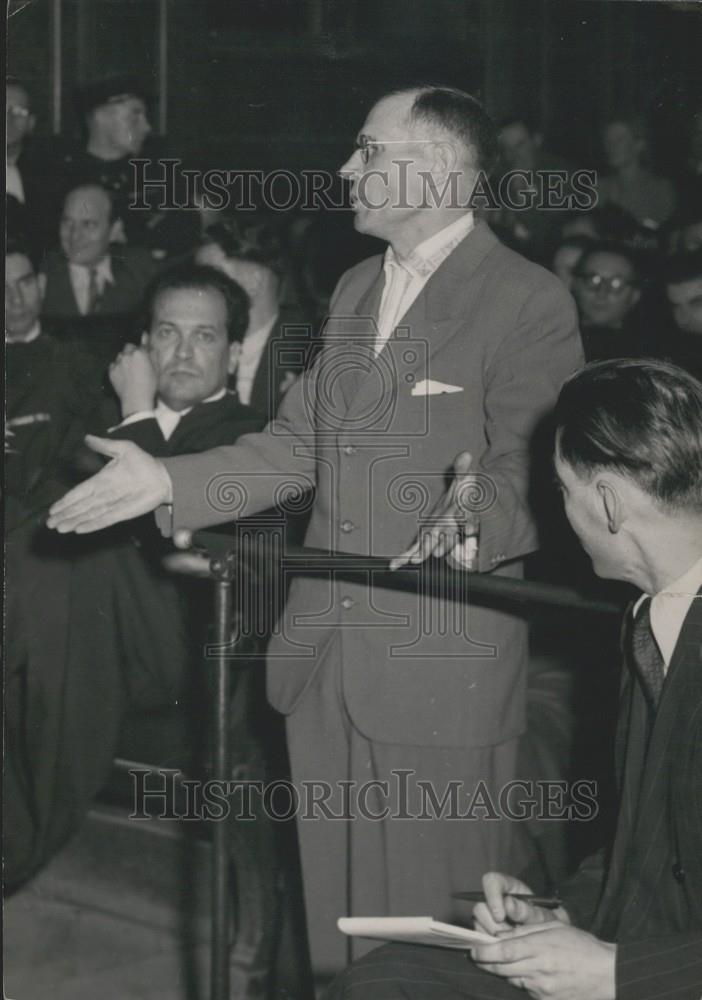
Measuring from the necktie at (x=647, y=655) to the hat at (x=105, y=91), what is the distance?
1.71 meters

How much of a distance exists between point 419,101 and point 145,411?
0.97 metres

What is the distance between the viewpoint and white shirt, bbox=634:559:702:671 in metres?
1.30

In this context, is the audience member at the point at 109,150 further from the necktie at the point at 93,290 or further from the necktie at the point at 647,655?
the necktie at the point at 647,655

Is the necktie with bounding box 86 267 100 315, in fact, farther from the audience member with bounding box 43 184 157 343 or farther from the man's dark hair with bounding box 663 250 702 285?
the man's dark hair with bounding box 663 250 702 285

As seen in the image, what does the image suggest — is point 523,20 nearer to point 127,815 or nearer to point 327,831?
point 327,831

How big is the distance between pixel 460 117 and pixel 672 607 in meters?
0.87

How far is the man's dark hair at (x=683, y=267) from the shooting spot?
2.41 metres

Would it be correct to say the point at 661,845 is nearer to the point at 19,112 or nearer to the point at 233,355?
the point at 233,355

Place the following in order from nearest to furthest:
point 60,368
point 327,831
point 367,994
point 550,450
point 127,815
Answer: point 367,994
point 550,450
point 327,831
point 127,815
point 60,368

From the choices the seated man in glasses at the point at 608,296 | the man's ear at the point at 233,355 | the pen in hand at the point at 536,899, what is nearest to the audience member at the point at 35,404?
the man's ear at the point at 233,355

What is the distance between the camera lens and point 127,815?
2477mm

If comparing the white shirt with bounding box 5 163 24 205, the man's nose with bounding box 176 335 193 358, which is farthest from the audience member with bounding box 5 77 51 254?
the man's nose with bounding box 176 335 193 358

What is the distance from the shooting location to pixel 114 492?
1773 millimetres

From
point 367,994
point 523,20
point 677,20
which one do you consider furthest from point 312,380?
point 367,994
